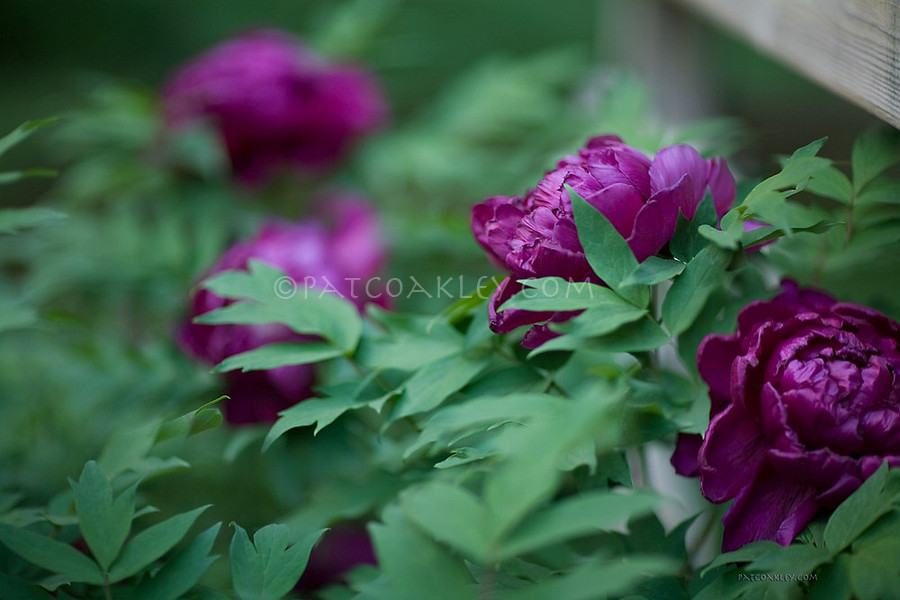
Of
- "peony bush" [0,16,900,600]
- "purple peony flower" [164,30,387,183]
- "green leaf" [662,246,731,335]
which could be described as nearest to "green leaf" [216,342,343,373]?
"peony bush" [0,16,900,600]

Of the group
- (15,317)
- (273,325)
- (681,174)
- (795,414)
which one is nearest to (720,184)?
(681,174)

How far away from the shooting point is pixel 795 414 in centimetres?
45

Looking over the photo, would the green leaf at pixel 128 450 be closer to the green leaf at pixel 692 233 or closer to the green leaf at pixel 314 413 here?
the green leaf at pixel 314 413

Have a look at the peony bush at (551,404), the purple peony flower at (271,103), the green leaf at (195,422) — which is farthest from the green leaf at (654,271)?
the purple peony flower at (271,103)

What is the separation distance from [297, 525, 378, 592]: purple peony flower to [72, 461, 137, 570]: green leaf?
1.23ft

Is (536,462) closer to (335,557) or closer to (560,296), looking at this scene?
(560,296)

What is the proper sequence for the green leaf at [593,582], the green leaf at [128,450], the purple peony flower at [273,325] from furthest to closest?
the purple peony flower at [273,325], the green leaf at [128,450], the green leaf at [593,582]

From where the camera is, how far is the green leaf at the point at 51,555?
464 millimetres

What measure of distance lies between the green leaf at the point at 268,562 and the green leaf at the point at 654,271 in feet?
0.67

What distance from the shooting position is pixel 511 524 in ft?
1.11

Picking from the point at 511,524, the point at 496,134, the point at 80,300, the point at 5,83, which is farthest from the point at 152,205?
the point at 5,83

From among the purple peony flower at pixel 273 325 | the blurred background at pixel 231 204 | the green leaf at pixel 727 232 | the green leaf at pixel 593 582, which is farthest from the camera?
the blurred background at pixel 231 204

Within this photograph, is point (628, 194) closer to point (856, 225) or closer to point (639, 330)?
point (639, 330)

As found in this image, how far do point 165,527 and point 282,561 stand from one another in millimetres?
65
